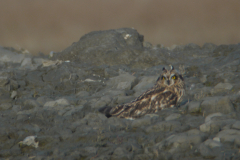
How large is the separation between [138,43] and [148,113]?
6.75m

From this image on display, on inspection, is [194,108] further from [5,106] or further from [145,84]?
[5,106]

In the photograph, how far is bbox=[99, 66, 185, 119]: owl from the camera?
17.7 feet

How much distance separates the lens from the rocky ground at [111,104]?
3879 millimetres

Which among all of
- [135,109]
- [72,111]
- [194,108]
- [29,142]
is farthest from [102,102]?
[29,142]

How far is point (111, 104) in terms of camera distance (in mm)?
6543

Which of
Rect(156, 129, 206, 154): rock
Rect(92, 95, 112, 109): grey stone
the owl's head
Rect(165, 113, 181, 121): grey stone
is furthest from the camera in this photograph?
Rect(92, 95, 112, 109): grey stone

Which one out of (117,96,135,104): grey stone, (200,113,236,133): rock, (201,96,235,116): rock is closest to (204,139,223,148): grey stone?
(200,113,236,133): rock

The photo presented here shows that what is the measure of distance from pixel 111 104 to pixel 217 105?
2391 millimetres

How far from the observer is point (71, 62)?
10438 millimetres

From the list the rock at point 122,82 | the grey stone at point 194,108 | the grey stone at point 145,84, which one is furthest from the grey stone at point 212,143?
the rock at point 122,82

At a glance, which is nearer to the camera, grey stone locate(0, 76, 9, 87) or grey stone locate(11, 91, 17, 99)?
grey stone locate(11, 91, 17, 99)

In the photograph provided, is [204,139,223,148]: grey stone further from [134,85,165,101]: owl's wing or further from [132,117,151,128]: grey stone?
[134,85,165,101]: owl's wing

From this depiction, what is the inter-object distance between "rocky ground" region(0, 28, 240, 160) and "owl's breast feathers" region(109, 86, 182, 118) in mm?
206

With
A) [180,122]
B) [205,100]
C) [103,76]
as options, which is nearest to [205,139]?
[180,122]
